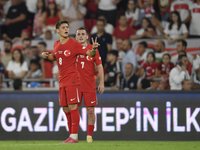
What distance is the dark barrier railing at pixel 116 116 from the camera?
23.8 feet

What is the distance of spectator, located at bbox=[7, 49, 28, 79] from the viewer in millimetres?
9328

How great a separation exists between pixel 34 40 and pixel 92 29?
5.80 feet

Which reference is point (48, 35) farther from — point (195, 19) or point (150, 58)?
point (195, 19)

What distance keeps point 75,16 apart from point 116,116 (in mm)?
4380

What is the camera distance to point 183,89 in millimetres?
7648

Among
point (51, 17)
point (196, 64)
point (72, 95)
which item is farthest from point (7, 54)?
point (196, 64)

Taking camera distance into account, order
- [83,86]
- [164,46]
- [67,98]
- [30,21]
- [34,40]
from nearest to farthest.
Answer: [67,98], [83,86], [164,46], [34,40], [30,21]

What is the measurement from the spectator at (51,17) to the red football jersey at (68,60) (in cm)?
544

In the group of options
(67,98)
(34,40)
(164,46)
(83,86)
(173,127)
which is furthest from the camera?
(34,40)

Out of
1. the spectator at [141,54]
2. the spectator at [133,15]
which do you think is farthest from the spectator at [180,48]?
the spectator at [133,15]

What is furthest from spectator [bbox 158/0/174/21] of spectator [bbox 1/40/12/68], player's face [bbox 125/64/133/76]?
spectator [bbox 1/40/12/68]

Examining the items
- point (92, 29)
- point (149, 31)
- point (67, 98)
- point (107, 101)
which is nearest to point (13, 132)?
point (107, 101)

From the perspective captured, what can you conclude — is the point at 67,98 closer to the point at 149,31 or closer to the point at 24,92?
the point at 24,92

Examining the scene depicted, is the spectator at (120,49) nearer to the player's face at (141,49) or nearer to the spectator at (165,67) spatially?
the player's face at (141,49)
